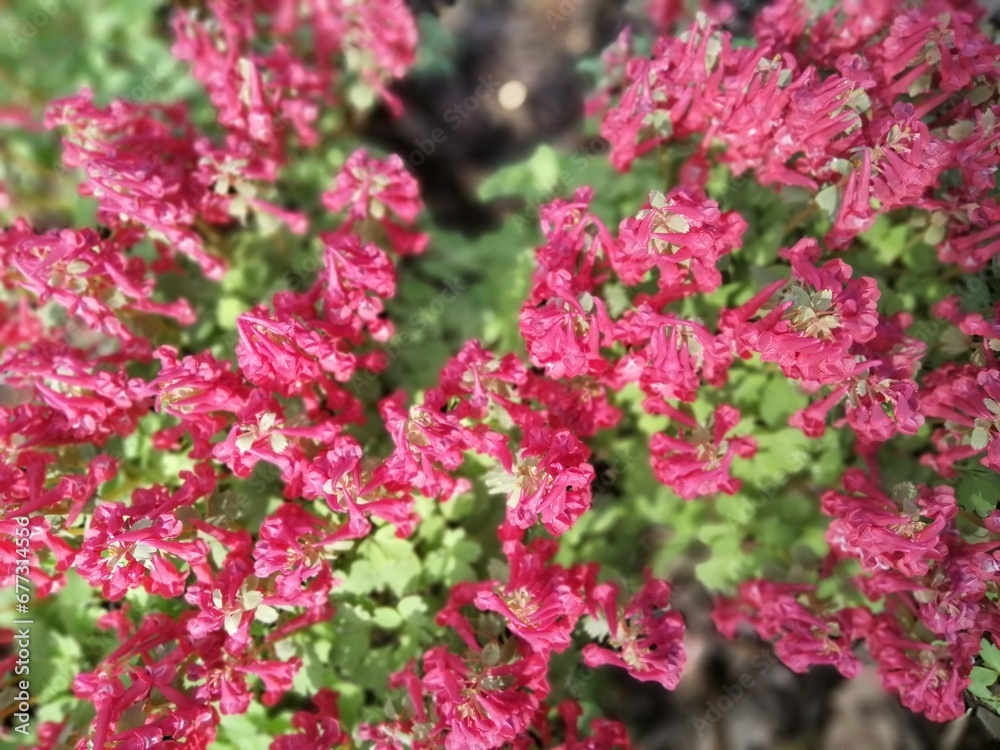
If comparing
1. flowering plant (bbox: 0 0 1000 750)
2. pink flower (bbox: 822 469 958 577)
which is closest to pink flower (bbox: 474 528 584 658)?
flowering plant (bbox: 0 0 1000 750)

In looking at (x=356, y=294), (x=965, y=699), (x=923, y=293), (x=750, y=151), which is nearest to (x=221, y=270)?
(x=356, y=294)

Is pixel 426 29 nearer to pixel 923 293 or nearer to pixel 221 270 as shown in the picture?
pixel 221 270

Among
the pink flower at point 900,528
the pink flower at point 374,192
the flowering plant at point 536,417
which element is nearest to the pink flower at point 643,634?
the flowering plant at point 536,417

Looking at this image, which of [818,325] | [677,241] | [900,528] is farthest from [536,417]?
[900,528]

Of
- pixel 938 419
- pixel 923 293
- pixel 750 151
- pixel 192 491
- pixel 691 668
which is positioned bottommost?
pixel 691 668

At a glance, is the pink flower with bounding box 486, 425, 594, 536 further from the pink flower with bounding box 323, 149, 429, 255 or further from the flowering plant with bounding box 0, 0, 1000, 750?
the pink flower with bounding box 323, 149, 429, 255

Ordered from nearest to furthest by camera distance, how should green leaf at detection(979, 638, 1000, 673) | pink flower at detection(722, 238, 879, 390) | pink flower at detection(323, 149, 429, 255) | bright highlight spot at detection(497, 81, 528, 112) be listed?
1. pink flower at detection(722, 238, 879, 390)
2. green leaf at detection(979, 638, 1000, 673)
3. pink flower at detection(323, 149, 429, 255)
4. bright highlight spot at detection(497, 81, 528, 112)

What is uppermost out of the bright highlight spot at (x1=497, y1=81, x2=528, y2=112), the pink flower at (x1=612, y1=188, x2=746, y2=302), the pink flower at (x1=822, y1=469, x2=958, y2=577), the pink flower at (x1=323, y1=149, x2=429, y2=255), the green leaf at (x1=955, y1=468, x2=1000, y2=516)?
the pink flower at (x1=323, y1=149, x2=429, y2=255)

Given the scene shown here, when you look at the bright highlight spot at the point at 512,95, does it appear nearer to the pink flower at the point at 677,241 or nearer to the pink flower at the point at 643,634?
the pink flower at the point at 677,241
